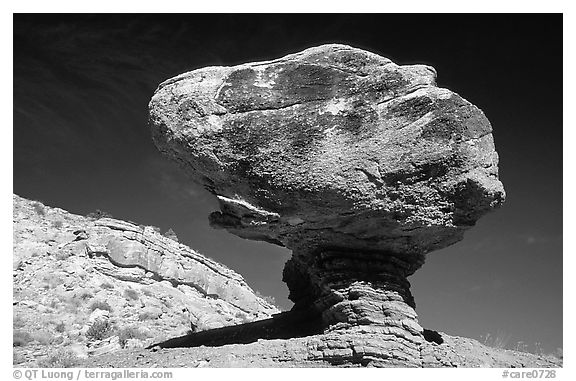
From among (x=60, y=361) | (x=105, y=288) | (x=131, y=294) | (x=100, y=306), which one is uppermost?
(x=105, y=288)

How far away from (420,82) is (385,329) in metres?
6.01

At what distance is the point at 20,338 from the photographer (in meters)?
21.1

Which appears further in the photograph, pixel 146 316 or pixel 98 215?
pixel 98 215

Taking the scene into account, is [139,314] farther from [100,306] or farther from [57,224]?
[57,224]

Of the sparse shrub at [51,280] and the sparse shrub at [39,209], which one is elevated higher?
the sparse shrub at [39,209]

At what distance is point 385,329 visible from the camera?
13.1 meters

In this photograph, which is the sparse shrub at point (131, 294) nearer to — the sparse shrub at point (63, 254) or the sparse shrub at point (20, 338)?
the sparse shrub at point (63, 254)

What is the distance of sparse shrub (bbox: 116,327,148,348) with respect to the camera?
890 inches

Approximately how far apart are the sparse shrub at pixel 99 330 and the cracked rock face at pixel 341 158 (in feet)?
36.2

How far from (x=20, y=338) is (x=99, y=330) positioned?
316 cm

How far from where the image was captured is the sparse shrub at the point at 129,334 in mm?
22612

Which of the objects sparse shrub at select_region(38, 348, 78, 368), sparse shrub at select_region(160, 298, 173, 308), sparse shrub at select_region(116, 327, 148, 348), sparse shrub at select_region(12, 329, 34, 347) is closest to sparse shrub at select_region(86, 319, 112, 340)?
sparse shrub at select_region(116, 327, 148, 348)

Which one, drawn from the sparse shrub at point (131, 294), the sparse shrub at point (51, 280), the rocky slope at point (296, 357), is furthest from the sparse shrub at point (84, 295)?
the rocky slope at point (296, 357)

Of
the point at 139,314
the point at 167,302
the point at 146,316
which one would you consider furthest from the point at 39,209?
the point at 146,316
